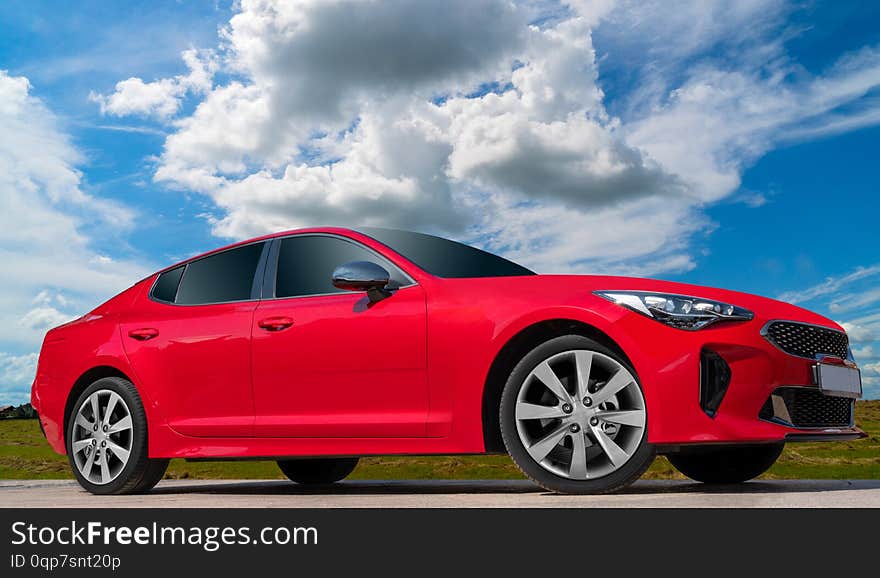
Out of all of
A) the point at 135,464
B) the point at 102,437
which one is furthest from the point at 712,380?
the point at 102,437

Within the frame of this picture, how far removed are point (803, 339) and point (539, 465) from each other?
1634mm

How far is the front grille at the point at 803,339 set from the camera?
4.93m

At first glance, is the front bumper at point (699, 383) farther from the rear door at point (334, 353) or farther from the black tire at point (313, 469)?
the black tire at point (313, 469)

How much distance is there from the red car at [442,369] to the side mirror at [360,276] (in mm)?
12

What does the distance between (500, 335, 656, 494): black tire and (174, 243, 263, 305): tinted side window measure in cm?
219

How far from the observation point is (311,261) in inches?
241

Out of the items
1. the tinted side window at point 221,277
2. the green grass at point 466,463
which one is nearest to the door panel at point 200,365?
the tinted side window at point 221,277

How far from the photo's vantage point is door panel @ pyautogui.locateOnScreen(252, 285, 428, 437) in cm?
530

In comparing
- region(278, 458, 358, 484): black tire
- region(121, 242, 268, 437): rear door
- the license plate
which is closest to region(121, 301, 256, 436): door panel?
region(121, 242, 268, 437): rear door

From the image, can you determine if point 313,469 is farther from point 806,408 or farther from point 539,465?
point 806,408
